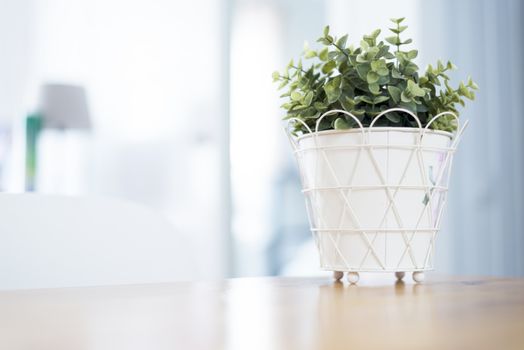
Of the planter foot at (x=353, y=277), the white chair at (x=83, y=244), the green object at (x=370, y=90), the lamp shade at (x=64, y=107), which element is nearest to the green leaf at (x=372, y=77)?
the green object at (x=370, y=90)

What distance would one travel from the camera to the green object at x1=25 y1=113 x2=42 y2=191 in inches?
96.6

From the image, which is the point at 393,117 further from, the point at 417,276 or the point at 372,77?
the point at 417,276

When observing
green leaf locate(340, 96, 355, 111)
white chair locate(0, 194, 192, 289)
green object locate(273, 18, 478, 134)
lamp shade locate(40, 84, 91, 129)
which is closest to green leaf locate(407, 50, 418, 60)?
green object locate(273, 18, 478, 134)

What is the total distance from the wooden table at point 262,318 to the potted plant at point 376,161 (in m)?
0.08

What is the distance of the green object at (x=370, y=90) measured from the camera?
775mm

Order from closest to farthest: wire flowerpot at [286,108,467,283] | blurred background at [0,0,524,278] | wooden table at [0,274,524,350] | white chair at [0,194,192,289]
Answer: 1. wooden table at [0,274,524,350]
2. wire flowerpot at [286,108,467,283]
3. white chair at [0,194,192,289]
4. blurred background at [0,0,524,278]

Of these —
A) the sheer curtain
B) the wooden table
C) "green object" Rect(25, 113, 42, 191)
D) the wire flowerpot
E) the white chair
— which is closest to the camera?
the wooden table

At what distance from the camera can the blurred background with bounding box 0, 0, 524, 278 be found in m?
2.63

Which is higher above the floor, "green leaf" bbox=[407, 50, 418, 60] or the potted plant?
"green leaf" bbox=[407, 50, 418, 60]

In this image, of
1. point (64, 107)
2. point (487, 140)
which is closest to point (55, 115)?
point (64, 107)

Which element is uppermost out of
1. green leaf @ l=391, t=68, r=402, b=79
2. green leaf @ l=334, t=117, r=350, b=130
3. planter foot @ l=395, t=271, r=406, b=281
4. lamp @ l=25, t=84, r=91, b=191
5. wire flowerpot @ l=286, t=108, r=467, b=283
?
lamp @ l=25, t=84, r=91, b=191

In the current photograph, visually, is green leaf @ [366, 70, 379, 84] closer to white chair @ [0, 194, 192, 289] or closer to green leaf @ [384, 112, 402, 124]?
green leaf @ [384, 112, 402, 124]

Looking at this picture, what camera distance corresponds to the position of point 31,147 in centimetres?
247

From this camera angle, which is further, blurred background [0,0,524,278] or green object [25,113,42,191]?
blurred background [0,0,524,278]
